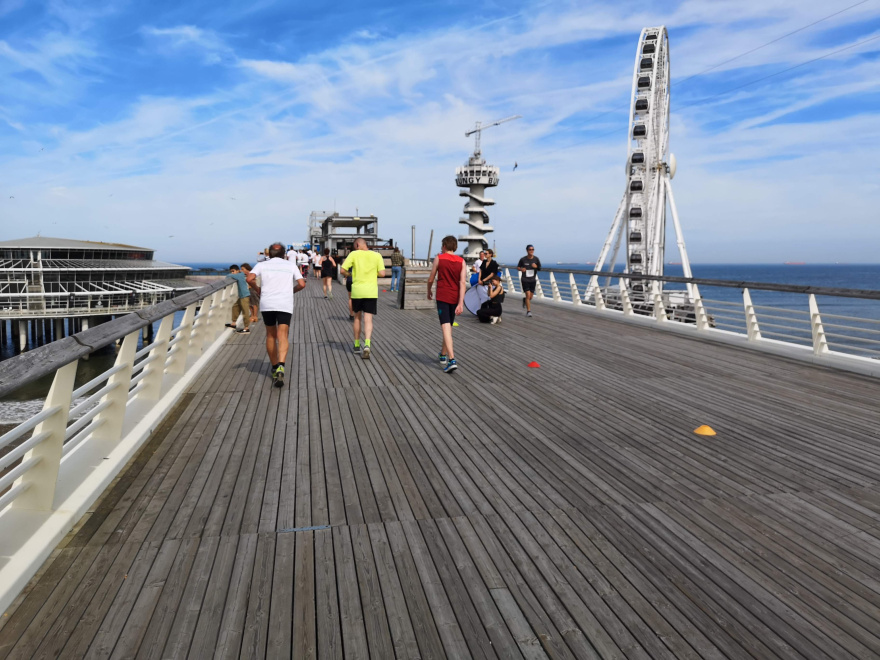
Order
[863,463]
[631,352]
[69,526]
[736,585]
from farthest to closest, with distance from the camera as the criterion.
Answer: [631,352]
[863,463]
[69,526]
[736,585]

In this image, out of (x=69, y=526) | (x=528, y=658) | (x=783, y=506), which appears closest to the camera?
(x=528, y=658)

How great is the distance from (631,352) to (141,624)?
877 cm

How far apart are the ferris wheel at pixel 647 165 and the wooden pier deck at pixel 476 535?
4248 centimetres

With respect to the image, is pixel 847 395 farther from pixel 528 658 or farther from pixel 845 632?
pixel 528 658

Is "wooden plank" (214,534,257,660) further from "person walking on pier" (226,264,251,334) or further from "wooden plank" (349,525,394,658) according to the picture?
"person walking on pier" (226,264,251,334)

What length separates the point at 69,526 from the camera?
3.22 meters

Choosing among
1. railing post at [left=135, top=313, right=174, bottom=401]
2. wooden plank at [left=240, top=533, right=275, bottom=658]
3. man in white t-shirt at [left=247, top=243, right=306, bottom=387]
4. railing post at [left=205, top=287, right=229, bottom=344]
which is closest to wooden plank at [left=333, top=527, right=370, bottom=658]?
wooden plank at [left=240, top=533, right=275, bottom=658]

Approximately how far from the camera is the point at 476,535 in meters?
3.30

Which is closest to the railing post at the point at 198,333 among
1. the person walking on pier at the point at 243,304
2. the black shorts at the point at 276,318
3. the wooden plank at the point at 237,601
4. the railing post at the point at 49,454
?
the black shorts at the point at 276,318

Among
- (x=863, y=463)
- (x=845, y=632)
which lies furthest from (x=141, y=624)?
(x=863, y=463)

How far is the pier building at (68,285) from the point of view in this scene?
43125mm

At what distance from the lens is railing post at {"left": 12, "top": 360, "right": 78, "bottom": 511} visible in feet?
10.2

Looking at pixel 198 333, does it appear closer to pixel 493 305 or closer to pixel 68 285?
pixel 493 305

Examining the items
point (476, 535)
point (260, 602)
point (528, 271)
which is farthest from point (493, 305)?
point (260, 602)
